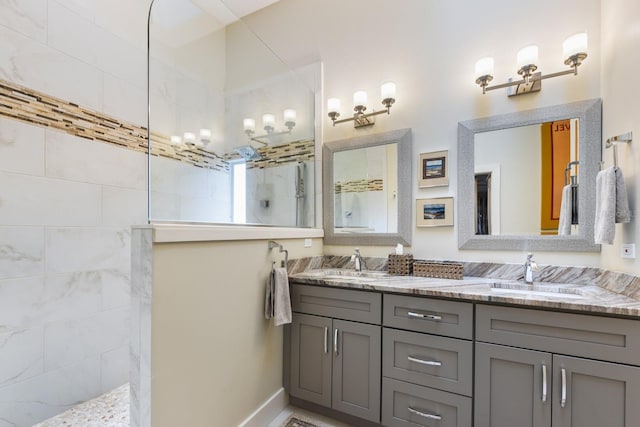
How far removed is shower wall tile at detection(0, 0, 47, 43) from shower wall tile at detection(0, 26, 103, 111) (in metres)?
0.04

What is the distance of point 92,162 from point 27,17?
0.88 metres

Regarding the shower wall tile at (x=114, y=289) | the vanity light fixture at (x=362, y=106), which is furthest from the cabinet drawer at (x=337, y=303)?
the vanity light fixture at (x=362, y=106)

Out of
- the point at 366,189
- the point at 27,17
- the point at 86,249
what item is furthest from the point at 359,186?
the point at 27,17

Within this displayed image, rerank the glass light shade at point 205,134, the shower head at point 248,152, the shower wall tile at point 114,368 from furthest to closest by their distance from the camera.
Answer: the shower head at point 248,152 < the glass light shade at point 205,134 < the shower wall tile at point 114,368

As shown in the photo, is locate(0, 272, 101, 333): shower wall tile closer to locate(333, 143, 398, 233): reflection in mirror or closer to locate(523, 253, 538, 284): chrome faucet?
locate(333, 143, 398, 233): reflection in mirror

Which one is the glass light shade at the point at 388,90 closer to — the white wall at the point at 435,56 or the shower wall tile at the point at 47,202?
the white wall at the point at 435,56

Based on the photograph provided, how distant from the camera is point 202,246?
4.84 ft

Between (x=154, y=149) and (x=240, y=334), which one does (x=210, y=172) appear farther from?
(x=240, y=334)

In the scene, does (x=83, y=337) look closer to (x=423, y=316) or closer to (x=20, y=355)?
(x=20, y=355)

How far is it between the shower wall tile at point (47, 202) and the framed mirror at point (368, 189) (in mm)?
1784

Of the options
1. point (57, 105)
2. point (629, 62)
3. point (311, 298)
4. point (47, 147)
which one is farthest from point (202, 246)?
point (629, 62)

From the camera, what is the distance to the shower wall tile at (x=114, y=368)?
2.13 meters

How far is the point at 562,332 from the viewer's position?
137 centimetres

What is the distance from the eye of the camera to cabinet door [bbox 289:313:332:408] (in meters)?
1.95
